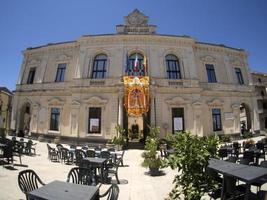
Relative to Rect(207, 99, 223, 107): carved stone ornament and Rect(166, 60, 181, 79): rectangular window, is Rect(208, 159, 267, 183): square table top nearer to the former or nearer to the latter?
Rect(166, 60, 181, 79): rectangular window

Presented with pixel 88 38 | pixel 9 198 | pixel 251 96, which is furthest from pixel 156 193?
pixel 251 96

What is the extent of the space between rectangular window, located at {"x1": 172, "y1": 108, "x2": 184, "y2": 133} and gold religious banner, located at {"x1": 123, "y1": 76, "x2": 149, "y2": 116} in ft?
10.2

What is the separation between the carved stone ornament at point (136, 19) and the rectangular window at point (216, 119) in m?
13.0

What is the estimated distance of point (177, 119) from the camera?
16.8 meters

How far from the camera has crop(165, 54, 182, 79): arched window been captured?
59.6 feet

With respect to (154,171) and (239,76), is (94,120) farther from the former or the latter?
(239,76)

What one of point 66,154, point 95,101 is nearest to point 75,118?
point 95,101

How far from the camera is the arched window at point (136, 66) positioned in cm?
1674

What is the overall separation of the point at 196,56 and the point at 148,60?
6.13 metres

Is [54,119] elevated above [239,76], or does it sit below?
below

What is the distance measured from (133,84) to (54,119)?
975cm

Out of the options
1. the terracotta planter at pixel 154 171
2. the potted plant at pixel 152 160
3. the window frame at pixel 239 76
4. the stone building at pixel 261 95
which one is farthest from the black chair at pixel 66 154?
the stone building at pixel 261 95

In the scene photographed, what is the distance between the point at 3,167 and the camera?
7594 mm

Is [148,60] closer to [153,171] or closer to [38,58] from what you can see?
[153,171]
